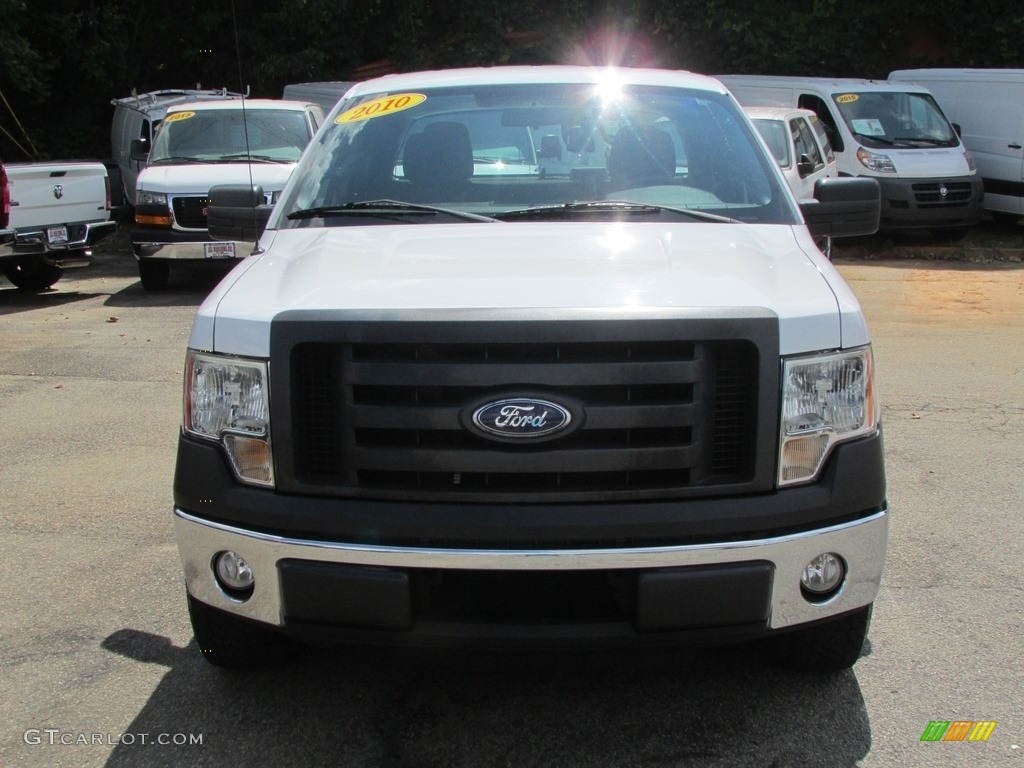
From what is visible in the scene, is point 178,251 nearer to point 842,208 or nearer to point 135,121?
Answer: point 135,121

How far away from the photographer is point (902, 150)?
15977 millimetres

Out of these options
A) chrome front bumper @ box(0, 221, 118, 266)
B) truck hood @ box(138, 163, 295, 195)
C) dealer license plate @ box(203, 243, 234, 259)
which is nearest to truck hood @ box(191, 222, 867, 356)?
dealer license plate @ box(203, 243, 234, 259)

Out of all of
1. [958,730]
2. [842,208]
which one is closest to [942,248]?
[842,208]

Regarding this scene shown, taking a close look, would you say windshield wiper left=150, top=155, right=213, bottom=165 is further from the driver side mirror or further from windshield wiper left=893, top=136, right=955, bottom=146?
windshield wiper left=893, top=136, right=955, bottom=146

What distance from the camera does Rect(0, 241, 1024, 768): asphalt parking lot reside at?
10.6 ft

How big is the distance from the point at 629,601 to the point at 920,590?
1.82 m

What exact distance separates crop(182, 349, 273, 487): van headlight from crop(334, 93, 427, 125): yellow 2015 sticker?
5.82ft

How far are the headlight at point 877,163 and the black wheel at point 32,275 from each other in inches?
408

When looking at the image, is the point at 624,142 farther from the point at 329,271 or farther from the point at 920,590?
the point at 920,590

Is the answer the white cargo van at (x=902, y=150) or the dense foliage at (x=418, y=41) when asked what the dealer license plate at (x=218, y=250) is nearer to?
the white cargo van at (x=902, y=150)

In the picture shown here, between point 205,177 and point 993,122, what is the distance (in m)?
11.6

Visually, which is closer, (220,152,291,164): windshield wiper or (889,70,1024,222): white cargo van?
(220,152,291,164): windshield wiper

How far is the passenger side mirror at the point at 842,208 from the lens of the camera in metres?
4.35

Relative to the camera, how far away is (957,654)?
12.4 ft
